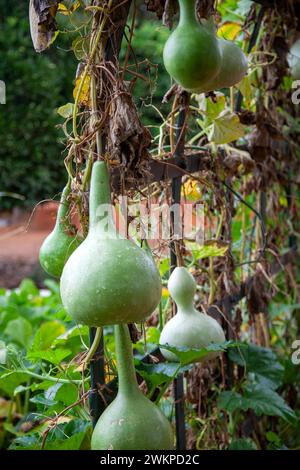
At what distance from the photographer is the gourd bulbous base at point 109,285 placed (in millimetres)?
628

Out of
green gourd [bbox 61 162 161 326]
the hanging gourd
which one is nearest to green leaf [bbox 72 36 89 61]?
green gourd [bbox 61 162 161 326]

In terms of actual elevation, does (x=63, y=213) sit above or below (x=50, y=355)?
above

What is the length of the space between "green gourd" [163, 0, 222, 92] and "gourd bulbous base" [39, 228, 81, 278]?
0.23m

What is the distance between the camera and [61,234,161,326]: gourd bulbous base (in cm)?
63

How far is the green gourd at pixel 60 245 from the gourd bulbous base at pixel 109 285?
0.13 metres

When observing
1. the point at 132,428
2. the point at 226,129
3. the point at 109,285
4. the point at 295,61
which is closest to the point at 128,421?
the point at 132,428

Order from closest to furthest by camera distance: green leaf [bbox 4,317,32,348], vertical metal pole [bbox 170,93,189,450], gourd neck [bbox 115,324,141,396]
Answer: gourd neck [bbox 115,324,141,396] < vertical metal pole [bbox 170,93,189,450] < green leaf [bbox 4,317,32,348]

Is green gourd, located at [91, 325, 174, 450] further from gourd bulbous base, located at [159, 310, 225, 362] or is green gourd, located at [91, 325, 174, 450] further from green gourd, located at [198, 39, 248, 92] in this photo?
green gourd, located at [198, 39, 248, 92]

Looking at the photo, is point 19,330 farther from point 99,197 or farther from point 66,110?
point 99,197

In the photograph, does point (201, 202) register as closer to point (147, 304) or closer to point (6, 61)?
point (147, 304)

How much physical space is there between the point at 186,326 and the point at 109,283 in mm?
352

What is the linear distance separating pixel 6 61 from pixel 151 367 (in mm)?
5165

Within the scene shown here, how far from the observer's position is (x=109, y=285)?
2.06 ft

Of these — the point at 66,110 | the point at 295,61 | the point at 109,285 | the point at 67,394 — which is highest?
the point at 295,61
